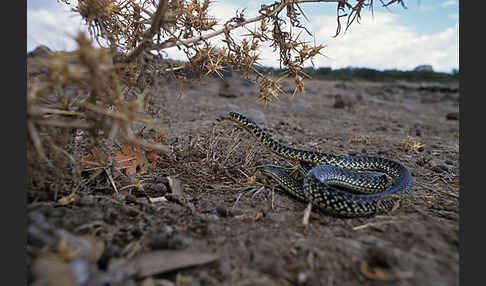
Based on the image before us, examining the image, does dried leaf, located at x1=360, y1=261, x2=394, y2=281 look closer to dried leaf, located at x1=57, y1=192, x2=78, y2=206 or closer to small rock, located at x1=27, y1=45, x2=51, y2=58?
dried leaf, located at x1=57, y1=192, x2=78, y2=206

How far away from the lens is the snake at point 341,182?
9.14 ft

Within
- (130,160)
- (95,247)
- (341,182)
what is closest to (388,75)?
(341,182)

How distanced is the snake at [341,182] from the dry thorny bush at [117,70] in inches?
43.6

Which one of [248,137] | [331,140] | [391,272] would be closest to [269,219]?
[391,272]

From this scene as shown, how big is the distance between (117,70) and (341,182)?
9.87ft

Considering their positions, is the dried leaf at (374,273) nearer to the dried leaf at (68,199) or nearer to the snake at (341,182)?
the snake at (341,182)

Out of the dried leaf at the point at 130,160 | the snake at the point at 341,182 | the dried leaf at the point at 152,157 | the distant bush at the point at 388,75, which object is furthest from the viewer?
the distant bush at the point at 388,75

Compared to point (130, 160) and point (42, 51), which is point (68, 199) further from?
point (42, 51)

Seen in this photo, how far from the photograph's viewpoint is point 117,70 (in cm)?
252

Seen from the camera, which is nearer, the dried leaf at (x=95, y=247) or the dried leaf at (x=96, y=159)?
the dried leaf at (x=95, y=247)

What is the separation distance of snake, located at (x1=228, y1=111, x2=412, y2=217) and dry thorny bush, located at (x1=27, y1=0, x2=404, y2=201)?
1.11 metres

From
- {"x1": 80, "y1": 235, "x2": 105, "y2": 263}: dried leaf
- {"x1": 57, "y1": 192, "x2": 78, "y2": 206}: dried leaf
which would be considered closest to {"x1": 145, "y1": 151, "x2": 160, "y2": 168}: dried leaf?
{"x1": 57, "y1": 192, "x2": 78, "y2": 206}: dried leaf

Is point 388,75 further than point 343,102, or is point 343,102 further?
point 388,75

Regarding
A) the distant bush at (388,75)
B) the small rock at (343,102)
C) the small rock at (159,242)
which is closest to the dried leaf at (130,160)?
the small rock at (159,242)
